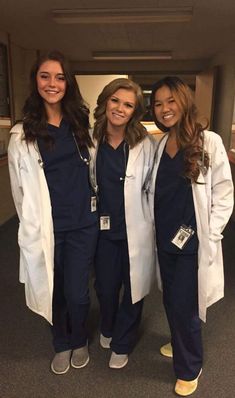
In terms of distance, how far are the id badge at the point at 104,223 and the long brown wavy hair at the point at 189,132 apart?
42 centimetres

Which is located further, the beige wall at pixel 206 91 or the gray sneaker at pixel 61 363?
the beige wall at pixel 206 91

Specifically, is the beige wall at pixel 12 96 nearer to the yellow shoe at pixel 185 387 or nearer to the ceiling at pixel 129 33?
the ceiling at pixel 129 33

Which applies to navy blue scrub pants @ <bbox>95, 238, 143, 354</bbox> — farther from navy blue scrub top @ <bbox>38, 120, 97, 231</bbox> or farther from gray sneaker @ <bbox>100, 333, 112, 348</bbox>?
navy blue scrub top @ <bbox>38, 120, 97, 231</bbox>

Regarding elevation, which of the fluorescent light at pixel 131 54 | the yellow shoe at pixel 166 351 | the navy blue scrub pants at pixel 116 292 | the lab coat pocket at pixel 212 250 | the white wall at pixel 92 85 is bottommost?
the yellow shoe at pixel 166 351

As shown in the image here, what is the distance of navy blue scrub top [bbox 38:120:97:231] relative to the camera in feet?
4.70

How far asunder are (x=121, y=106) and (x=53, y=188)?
1.53 feet

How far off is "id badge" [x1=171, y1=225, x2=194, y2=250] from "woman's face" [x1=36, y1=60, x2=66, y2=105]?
0.77m

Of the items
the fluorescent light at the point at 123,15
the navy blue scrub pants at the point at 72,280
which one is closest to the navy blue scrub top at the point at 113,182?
the navy blue scrub pants at the point at 72,280

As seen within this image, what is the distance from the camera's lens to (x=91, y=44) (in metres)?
4.41

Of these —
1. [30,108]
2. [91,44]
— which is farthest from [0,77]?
[30,108]

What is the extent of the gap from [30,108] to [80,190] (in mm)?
422

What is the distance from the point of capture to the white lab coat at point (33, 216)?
4.60ft

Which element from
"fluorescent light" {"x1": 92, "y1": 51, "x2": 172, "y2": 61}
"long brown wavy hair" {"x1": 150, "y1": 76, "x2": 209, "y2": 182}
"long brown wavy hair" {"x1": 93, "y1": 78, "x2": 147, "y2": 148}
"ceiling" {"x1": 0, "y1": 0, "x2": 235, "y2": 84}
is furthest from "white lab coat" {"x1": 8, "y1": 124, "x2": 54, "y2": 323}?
"fluorescent light" {"x1": 92, "y1": 51, "x2": 172, "y2": 61}

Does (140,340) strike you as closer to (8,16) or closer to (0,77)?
(8,16)
